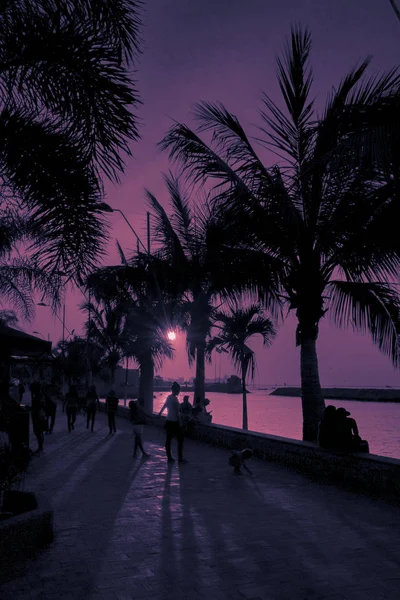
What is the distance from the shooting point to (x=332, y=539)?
507cm

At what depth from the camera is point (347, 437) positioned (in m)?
8.12

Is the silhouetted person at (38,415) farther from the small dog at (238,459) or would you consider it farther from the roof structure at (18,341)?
the small dog at (238,459)

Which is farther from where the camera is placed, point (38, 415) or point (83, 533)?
point (38, 415)

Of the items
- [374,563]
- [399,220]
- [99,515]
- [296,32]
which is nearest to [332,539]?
[374,563]

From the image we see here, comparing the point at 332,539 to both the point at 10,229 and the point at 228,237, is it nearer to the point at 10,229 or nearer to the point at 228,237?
the point at 228,237

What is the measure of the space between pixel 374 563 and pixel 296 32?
945cm

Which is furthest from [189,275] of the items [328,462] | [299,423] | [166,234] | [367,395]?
[367,395]

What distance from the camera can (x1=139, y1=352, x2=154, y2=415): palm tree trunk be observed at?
901 inches

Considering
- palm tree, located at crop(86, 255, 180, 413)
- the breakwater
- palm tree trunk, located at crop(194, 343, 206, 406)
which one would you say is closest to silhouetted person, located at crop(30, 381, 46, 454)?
palm tree, located at crop(86, 255, 180, 413)

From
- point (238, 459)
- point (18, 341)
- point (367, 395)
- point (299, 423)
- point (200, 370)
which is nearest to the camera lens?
point (238, 459)

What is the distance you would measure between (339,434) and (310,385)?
66.0 inches

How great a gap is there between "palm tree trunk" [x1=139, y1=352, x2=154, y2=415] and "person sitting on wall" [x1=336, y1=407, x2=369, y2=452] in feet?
50.5

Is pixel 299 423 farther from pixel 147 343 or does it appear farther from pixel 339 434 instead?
pixel 339 434

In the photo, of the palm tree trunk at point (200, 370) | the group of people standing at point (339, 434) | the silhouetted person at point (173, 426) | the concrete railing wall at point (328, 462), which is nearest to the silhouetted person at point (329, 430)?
the group of people standing at point (339, 434)
